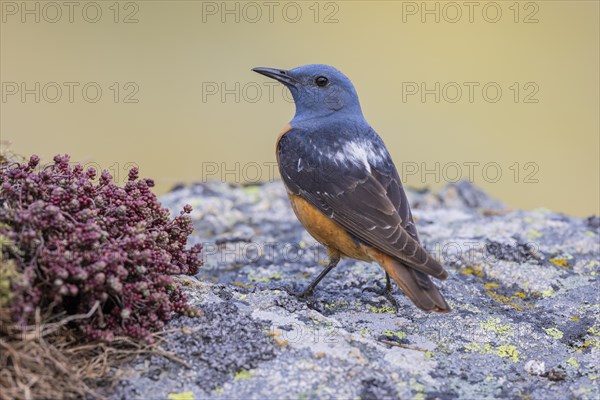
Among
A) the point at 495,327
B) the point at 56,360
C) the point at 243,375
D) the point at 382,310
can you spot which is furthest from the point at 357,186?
the point at 56,360

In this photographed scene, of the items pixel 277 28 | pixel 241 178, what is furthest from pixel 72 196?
pixel 277 28

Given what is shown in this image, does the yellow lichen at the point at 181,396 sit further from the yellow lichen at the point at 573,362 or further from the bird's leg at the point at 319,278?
the yellow lichen at the point at 573,362

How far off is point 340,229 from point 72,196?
2006 mm

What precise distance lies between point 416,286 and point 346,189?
113 centimetres

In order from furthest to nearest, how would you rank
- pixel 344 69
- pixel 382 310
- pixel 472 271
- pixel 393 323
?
pixel 344 69 → pixel 472 271 → pixel 382 310 → pixel 393 323

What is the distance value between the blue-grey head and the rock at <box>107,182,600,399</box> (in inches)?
46.0

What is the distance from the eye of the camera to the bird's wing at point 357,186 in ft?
16.1

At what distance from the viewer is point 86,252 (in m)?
3.74

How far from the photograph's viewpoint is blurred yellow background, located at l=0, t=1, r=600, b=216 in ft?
37.4

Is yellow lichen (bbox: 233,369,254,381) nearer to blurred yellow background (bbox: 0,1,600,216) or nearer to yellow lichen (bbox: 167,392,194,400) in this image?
yellow lichen (bbox: 167,392,194,400)

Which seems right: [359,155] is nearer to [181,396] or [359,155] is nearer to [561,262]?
[561,262]

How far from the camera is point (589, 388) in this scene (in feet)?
12.7

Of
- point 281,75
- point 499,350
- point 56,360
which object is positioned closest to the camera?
point 56,360

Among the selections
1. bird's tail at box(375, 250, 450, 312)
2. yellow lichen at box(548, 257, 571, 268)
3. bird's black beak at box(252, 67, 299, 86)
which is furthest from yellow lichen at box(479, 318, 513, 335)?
bird's black beak at box(252, 67, 299, 86)
